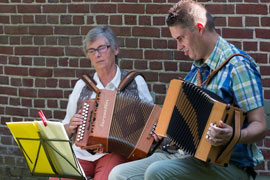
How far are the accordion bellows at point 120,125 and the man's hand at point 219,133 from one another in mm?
900

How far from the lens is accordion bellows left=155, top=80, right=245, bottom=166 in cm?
295

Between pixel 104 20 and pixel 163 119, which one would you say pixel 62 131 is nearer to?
pixel 163 119

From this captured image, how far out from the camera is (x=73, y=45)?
4965mm

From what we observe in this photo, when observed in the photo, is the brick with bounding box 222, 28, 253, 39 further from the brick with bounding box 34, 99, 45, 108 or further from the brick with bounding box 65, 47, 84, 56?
the brick with bounding box 34, 99, 45, 108

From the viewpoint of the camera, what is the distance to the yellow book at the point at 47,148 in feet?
11.5

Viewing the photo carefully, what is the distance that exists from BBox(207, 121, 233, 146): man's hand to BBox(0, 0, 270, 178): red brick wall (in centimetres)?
156

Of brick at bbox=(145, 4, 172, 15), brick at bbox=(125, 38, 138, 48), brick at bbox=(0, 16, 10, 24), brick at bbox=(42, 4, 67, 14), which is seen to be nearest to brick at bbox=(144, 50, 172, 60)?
brick at bbox=(125, 38, 138, 48)

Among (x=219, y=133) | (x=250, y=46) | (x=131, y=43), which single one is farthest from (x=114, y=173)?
(x=250, y=46)

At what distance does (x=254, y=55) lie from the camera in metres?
4.38

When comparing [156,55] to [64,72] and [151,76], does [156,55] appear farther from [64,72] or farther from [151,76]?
[64,72]

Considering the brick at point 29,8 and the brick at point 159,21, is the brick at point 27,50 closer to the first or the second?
the brick at point 29,8

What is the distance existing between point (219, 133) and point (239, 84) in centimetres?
39

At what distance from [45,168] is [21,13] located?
1956 mm

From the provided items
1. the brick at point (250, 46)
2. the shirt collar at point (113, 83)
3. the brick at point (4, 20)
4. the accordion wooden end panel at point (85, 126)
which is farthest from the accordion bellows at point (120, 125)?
the brick at point (4, 20)
